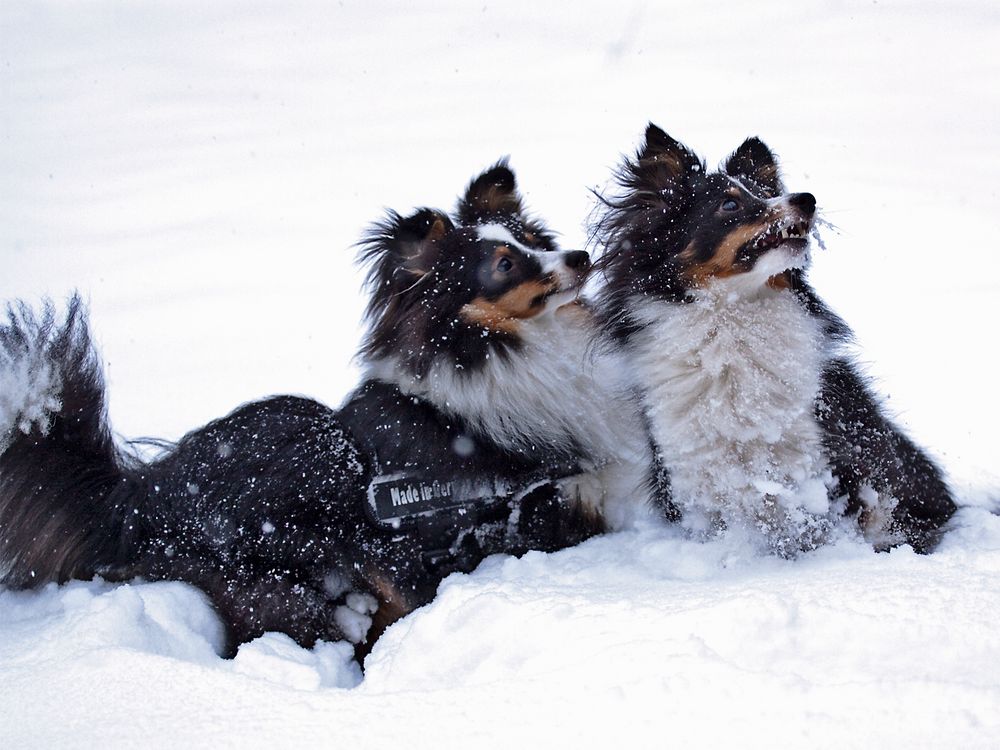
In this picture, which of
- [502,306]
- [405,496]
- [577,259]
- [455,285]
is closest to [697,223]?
[577,259]

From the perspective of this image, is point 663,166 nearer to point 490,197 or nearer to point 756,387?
point 490,197

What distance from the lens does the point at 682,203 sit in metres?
3.38

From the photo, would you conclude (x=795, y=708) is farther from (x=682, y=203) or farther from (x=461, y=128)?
(x=461, y=128)

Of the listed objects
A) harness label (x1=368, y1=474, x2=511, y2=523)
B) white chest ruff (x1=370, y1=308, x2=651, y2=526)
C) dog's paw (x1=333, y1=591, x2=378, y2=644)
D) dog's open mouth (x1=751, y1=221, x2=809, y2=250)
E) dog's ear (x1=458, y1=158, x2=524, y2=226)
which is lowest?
dog's paw (x1=333, y1=591, x2=378, y2=644)

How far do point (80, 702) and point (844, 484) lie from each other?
8.07ft

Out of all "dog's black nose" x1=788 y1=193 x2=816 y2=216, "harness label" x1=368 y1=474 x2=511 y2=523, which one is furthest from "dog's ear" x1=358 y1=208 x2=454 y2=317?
"dog's black nose" x1=788 y1=193 x2=816 y2=216

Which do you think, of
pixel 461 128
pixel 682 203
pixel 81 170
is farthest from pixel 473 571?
pixel 81 170

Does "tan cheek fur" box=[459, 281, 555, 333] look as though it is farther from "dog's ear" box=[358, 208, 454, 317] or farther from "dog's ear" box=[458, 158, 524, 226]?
"dog's ear" box=[458, 158, 524, 226]

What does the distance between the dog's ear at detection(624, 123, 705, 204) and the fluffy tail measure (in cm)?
230

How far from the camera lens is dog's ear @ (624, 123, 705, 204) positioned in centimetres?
346

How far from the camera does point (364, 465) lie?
10.9 feet

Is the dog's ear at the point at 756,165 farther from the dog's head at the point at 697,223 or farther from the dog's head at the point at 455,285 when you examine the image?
the dog's head at the point at 455,285

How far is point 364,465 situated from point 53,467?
1.18 metres

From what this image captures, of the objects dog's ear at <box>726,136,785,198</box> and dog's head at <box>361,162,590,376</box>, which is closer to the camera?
dog's head at <box>361,162,590,376</box>
